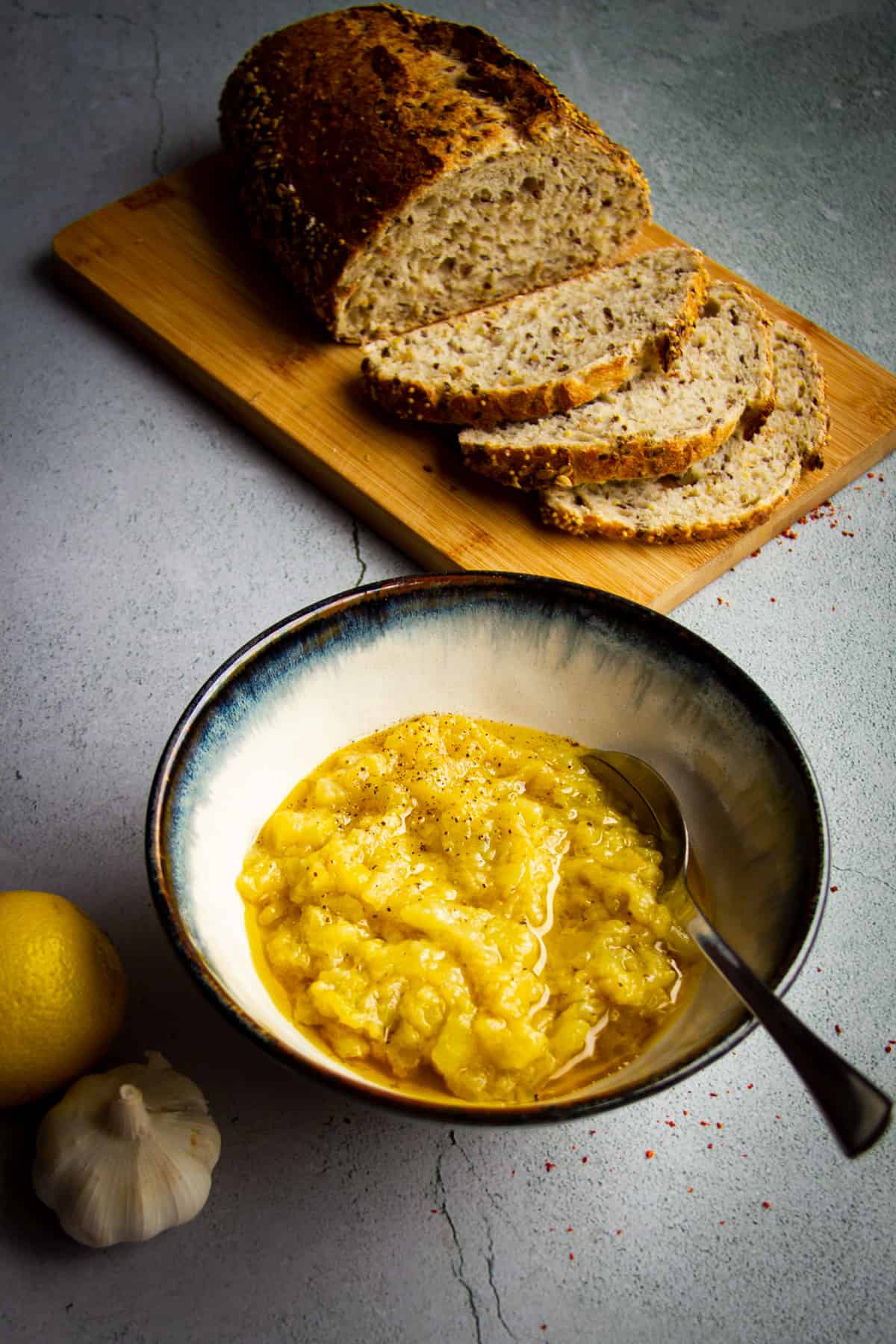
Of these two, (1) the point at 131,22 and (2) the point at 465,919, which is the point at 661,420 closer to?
(2) the point at 465,919

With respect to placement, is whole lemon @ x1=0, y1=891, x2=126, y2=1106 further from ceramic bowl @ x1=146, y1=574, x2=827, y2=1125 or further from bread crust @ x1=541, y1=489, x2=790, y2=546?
bread crust @ x1=541, y1=489, x2=790, y2=546

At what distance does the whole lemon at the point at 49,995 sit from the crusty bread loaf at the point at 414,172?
1881 millimetres

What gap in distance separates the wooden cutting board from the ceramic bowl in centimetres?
57

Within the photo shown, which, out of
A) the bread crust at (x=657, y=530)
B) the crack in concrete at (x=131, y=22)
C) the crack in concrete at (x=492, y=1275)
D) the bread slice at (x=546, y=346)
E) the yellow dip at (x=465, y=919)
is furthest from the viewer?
the crack in concrete at (x=131, y=22)

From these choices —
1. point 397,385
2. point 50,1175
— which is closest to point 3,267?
point 397,385

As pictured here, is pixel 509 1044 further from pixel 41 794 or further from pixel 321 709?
pixel 41 794

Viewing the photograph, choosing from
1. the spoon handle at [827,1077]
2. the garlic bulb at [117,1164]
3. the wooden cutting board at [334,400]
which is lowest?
the garlic bulb at [117,1164]

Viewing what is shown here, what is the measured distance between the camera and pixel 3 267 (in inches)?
147

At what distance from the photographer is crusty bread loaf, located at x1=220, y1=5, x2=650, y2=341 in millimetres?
3377

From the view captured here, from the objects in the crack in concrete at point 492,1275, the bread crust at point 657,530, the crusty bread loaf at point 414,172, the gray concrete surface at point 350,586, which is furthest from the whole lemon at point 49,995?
the crusty bread loaf at point 414,172

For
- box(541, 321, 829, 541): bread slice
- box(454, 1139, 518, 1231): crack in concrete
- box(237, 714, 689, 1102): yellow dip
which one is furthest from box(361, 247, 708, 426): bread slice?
box(454, 1139, 518, 1231): crack in concrete

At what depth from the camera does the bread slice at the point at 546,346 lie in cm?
321

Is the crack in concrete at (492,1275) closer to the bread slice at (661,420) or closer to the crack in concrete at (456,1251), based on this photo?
the crack in concrete at (456,1251)

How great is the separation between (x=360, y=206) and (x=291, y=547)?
91 cm
